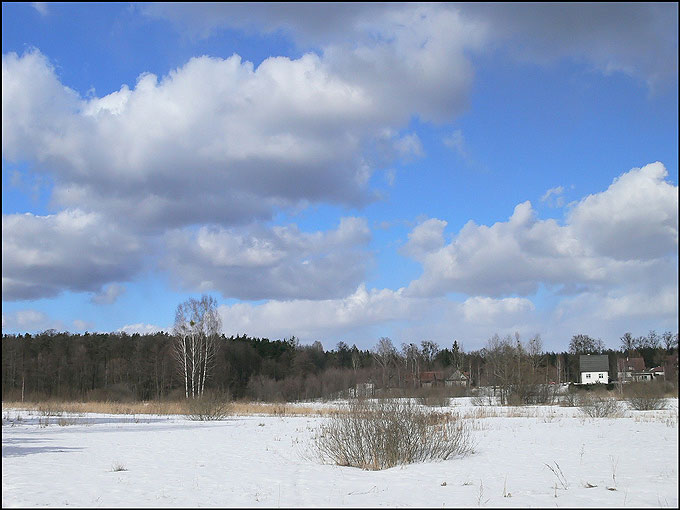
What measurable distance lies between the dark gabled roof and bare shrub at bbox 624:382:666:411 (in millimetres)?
60769

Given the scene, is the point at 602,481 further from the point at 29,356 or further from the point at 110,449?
the point at 29,356

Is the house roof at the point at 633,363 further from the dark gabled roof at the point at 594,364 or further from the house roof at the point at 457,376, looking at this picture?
the house roof at the point at 457,376

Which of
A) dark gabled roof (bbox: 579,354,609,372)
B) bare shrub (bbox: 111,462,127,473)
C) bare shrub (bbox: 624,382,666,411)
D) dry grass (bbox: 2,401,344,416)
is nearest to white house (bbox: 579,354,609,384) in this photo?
dark gabled roof (bbox: 579,354,609,372)

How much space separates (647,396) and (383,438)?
31543mm

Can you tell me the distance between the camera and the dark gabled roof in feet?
325

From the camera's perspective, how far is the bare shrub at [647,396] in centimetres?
4072

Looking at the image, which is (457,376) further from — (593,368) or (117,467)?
(117,467)

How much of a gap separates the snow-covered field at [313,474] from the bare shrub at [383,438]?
54cm

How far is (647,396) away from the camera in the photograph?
40781 millimetres

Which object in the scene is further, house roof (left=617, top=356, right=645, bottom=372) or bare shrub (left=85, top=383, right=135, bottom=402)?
house roof (left=617, top=356, right=645, bottom=372)

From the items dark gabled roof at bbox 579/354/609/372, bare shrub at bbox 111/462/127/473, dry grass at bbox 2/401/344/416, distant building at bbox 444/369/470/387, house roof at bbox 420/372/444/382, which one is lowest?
house roof at bbox 420/372/444/382

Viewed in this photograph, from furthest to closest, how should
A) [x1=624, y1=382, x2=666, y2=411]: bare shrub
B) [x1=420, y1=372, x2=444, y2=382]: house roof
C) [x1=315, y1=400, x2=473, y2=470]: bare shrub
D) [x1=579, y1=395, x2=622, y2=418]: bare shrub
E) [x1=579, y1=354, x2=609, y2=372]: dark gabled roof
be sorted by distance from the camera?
[x1=579, y1=354, x2=609, y2=372]: dark gabled roof
[x1=420, y1=372, x2=444, y2=382]: house roof
[x1=624, y1=382, x2=666, y2=411]: bare shrub
[x1=579, y1=395, x2=622, y2=418]: bare shrub
[x1=315, y1=400, x2=473, y2=470]: bare shrub

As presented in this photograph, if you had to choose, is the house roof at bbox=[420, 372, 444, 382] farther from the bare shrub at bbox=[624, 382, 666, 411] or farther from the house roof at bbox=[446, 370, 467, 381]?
the bare shrub at bbox=[624, 382, 666, 411]

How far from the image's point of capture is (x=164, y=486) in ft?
40.7
